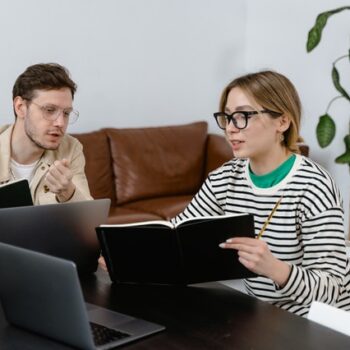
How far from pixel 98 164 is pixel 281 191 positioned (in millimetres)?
2299

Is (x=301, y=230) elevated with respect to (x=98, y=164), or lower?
elevated

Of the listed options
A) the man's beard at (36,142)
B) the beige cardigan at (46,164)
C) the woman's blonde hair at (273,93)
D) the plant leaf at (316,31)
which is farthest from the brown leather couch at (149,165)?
the woman's blonde hair at (273,93)

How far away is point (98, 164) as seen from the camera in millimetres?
4266

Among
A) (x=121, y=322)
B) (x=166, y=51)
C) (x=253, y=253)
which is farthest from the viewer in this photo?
(x=166, y=51)

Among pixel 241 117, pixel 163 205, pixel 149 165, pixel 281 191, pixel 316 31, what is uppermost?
pixel 316 31

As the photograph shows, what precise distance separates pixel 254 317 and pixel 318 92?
10.5 ft

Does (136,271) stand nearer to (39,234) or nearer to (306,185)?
(39,234)

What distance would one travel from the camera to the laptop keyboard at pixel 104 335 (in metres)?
1.52

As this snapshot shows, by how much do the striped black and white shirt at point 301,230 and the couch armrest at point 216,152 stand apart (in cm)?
230

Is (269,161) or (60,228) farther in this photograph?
(269,161)

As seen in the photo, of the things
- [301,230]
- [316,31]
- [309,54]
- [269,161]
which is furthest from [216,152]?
[301,230]

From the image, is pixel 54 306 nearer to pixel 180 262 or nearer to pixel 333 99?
pixel 180 262

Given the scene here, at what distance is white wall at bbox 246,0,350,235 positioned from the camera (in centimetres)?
447

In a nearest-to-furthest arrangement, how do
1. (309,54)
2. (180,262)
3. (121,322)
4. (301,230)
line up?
(121,322) → (180,262) → (301,230) → (309,54)
